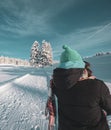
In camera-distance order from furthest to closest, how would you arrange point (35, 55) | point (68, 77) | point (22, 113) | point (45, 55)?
point (35, 55) → point (45, 55) → point (22, 113) → point (68, 77)

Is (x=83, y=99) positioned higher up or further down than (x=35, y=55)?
further down

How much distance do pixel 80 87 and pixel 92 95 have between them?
14cm

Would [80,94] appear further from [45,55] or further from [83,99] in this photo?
[45,55]

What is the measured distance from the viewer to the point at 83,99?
5.72ft

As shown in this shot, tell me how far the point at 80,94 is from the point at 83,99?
0.06 meters

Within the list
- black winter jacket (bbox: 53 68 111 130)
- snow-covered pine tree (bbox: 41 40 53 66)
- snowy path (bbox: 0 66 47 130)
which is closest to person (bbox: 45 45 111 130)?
black winter jacket (bbox: 53 68 111 130)

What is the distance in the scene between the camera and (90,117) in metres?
1.76

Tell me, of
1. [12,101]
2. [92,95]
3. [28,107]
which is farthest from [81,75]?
[12,101]

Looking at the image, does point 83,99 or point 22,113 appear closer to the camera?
point 83,99

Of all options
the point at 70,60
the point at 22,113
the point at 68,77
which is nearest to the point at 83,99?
the point at 68,77

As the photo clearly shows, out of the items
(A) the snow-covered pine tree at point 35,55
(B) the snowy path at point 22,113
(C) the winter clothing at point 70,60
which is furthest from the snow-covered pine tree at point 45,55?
(C) the winter clothing at point 70,60

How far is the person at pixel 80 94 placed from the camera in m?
1.71

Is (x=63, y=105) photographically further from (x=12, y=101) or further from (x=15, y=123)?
(x=12, y=101)

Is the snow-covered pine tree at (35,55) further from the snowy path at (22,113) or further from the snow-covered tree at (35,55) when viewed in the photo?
the snowy path at (22,113)
